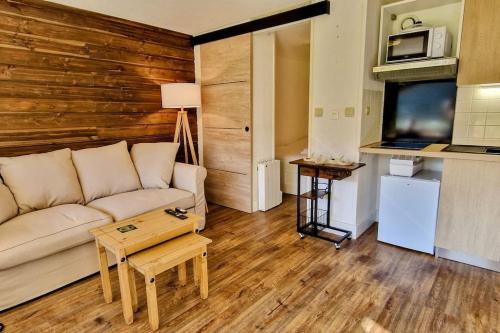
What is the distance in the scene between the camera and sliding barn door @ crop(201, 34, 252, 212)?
3471 millimetres

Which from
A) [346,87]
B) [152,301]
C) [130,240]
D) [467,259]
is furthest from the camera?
[346,87]

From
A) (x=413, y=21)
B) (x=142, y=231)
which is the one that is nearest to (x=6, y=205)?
(x=142, y=231)

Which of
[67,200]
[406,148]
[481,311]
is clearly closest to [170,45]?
[67,200]

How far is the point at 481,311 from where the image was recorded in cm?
186

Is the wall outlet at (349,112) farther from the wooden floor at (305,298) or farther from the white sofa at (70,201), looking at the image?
the white sofa at (70,201)

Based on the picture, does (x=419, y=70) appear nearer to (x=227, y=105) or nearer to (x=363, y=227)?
(x=363, y=227)

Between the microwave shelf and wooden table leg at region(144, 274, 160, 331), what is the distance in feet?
8.27

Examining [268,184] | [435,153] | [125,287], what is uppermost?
[435,153]

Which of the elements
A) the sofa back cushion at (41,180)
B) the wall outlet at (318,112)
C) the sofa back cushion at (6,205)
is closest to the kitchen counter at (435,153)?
the wall outlet at (318,112)

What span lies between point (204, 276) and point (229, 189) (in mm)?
1907

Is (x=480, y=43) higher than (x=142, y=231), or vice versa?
(x=480, y=43)

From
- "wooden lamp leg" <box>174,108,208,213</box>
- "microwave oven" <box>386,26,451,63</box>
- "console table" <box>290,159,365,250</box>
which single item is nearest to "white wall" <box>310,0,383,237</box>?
"console table" <box>290,159,365,250</box>

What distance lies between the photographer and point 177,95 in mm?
3316

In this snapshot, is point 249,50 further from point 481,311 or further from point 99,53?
point 481,311
